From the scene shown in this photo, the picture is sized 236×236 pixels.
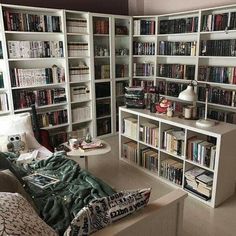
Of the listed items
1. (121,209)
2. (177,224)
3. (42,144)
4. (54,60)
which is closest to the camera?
(121,209)

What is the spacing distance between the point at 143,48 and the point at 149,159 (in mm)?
2070

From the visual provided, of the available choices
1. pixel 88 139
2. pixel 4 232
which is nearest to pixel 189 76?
pixel 88 139

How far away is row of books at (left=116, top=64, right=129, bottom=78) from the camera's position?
4311 millimetres

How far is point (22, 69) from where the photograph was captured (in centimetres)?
333

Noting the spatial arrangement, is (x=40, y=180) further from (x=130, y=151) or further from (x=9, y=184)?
(x=130, y=151)

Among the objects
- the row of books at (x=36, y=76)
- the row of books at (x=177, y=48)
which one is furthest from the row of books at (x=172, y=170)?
the row of books at (x=36, y=76)

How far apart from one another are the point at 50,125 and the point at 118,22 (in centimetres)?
209

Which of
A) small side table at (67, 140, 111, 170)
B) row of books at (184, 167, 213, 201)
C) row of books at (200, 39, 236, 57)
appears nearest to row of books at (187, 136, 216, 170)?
row of books at (184, 167, 213, 201)

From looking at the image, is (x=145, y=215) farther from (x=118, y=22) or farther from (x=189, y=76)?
(x=118, y=22)

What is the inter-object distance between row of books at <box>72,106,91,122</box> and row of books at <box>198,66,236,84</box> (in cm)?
180

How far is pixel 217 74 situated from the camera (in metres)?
3.43

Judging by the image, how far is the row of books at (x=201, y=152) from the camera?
239cm

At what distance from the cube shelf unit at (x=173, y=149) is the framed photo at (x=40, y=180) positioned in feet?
4.22

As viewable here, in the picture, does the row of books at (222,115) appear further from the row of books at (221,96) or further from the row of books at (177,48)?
the row of books at (177,48)
